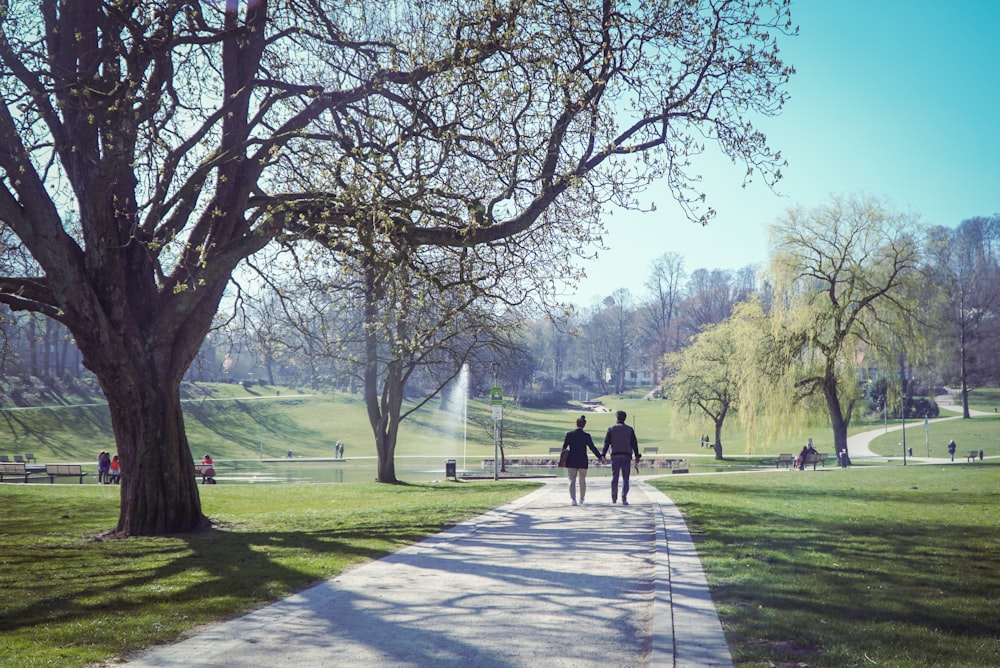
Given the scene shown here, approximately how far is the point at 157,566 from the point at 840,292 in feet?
107

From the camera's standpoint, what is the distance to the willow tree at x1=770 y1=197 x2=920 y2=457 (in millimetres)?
34969

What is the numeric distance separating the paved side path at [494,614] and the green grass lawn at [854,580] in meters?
0.34

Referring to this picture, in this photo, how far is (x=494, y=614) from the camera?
694 centimetres

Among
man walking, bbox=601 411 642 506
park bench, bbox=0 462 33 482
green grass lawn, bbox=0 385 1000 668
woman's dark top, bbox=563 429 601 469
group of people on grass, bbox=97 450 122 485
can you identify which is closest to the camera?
green grass lawn, bbox=0 385 1000 668

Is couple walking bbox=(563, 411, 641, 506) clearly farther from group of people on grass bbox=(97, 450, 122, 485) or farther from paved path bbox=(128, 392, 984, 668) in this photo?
group of people on grass bbox=(97, 450, 122, 485)

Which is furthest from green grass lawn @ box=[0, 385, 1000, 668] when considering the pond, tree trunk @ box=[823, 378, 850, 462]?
the pond

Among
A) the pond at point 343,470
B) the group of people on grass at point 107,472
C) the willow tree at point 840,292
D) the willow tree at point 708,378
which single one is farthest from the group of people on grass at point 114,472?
the willow tree at point 708,378

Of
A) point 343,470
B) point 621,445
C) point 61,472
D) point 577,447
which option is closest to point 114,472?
point 61,472

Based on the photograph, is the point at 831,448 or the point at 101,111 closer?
the point at 101,111

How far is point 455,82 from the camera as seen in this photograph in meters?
12.5

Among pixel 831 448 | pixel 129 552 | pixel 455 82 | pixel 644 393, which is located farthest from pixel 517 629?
pixel 644 393

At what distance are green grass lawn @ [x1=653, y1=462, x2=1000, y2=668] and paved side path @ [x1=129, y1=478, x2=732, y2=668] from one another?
13.5 inches

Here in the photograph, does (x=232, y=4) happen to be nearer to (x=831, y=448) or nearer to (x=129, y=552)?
(x=129, y=552)

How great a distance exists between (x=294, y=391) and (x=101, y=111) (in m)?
90.8
